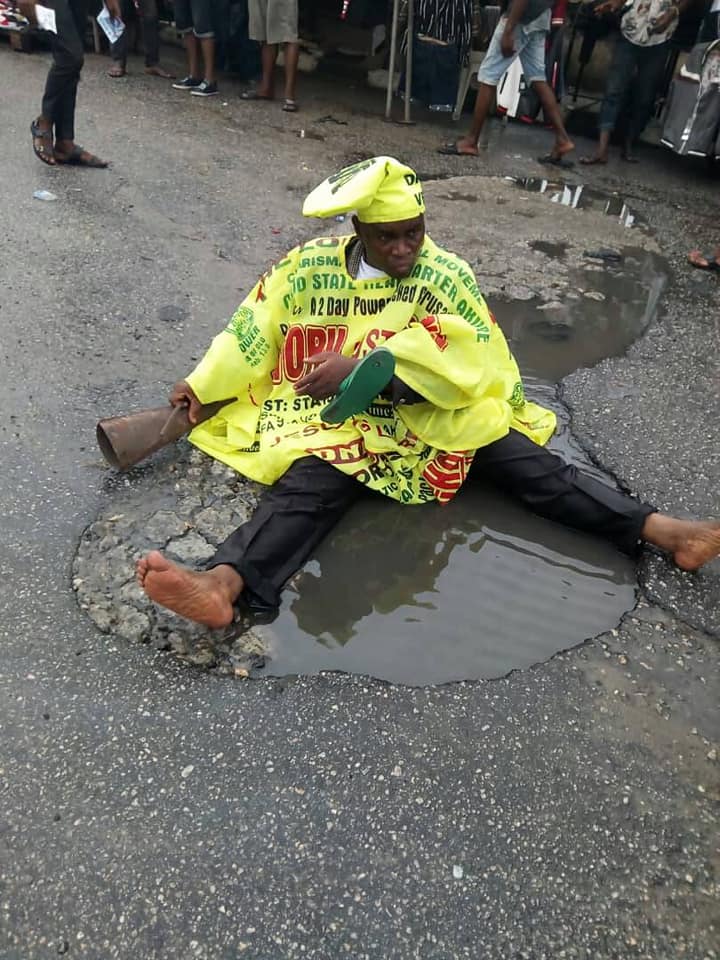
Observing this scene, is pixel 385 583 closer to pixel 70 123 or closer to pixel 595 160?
pixel 70 123

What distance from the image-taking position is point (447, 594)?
2.40 metres

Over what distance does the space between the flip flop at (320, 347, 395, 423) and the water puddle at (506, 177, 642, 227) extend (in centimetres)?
399

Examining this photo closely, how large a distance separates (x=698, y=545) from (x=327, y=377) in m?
1.25

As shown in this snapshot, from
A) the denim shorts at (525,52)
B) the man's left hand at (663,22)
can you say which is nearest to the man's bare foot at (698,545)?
the denim shorts at (525,52)

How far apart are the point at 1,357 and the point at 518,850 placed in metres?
2.76

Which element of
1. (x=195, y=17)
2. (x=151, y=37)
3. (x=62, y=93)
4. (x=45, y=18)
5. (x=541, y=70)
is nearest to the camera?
(x=45, y=18)

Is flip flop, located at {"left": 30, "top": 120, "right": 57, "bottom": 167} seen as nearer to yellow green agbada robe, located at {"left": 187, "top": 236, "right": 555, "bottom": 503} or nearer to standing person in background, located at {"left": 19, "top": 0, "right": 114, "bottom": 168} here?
standing person in background, located at {"left": 19, "top": 0, "right": 114, "bottom": 168}

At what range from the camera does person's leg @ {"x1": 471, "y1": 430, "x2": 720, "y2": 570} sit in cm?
244

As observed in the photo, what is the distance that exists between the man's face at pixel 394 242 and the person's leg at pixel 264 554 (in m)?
0.65

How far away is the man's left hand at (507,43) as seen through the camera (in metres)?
5.87

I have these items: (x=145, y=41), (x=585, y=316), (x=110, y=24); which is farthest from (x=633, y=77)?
(x=145, y=41)

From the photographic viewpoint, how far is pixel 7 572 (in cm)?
229

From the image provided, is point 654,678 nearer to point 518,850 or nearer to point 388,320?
point 518,850

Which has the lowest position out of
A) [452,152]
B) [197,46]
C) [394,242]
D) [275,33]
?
[452,152]
